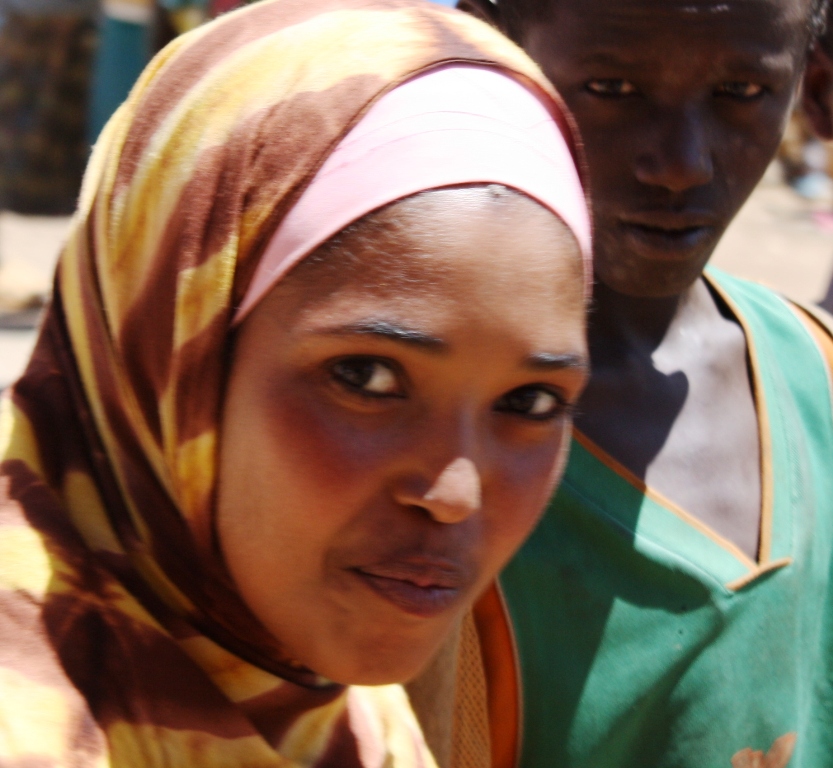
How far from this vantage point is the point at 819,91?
2119 mm

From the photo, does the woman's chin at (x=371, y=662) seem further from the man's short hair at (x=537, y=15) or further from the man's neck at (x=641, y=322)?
the man's short hair at (x=537, y=15)

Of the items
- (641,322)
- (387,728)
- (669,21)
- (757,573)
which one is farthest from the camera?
(641,322)

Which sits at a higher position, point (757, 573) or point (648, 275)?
point (648, 275)

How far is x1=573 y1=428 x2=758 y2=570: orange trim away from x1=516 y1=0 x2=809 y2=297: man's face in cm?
26

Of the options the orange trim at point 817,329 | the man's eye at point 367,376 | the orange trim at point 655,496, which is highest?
the man's eye at point 367,376

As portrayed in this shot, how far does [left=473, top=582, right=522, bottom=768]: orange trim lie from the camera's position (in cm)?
172

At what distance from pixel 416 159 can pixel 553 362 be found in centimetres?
27

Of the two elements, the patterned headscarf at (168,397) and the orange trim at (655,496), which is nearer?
the patterned headscarf at (168,397)

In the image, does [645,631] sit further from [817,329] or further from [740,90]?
[740,90]

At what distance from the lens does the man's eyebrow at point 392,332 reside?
4.00 feet

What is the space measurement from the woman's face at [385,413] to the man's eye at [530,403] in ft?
0.07

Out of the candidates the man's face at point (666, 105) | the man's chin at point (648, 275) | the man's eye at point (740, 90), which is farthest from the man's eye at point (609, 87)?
the man's chin at point (648, 275)

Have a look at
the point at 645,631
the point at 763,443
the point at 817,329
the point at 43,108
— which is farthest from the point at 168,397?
the point at 43,108

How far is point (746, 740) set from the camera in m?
1.81
